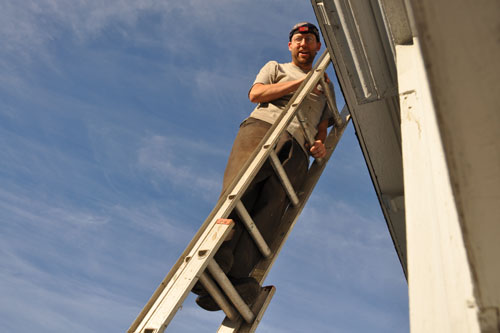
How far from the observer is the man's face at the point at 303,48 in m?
4.86

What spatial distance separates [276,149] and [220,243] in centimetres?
118

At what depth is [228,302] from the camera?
327cm

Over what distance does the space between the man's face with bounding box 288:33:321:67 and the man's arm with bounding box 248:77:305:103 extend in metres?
0.64

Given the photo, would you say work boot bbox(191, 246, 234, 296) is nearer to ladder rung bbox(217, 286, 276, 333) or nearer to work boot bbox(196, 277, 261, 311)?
work boot bbox(196, 277, 261, 311)

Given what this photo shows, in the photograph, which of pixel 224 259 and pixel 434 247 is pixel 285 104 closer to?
pixel 224 259

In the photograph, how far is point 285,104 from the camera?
4.48m

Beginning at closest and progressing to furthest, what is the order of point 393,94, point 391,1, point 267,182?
→ point 391,1, point 393,94, point 267,182

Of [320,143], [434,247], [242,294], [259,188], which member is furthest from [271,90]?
[434,247]

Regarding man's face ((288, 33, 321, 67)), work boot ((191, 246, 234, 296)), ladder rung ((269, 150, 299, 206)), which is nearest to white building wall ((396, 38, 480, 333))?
work boot ((191, 246, 234, 296))

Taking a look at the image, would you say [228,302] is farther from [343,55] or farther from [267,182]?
[343,55]

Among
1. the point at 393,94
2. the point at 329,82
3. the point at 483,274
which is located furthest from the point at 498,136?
the point at 329,82

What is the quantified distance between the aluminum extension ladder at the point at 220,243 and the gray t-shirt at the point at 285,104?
0.32 ft

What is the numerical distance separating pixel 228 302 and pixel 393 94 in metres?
1.76

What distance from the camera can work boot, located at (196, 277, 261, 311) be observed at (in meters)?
3.24
